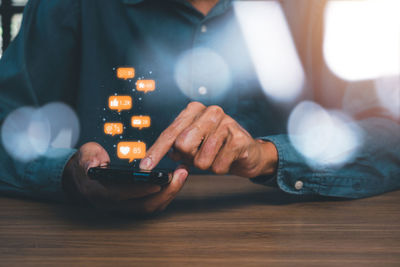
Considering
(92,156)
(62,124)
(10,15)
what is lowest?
(62,124)

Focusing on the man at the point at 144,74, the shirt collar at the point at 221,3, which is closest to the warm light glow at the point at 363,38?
the man at the point at 144,74

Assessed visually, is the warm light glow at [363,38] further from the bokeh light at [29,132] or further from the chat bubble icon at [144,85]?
the bokeh light at [29,132]

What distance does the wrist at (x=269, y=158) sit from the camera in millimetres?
634

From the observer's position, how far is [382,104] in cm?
85

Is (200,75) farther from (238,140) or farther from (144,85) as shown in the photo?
(238,140)

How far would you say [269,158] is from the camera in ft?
2.11

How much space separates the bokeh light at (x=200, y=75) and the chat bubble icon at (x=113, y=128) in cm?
35

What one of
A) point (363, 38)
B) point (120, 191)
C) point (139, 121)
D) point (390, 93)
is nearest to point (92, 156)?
point (120, 191)

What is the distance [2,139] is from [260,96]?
72 cm

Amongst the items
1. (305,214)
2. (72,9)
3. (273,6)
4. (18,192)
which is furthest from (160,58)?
(305,214)

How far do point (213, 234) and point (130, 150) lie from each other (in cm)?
32

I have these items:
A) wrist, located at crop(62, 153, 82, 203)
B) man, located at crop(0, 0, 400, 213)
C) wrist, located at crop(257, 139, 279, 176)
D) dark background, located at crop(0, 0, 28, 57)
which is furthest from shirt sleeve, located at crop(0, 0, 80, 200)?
dark background, located at crop(0, 0, 28, 57)

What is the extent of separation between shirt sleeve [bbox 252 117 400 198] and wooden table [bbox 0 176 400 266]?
0.03 meters

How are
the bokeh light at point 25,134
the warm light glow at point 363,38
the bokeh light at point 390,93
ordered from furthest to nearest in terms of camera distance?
the warm light glow at point 363,38 < the bokeh light at point 390,93 < the bokeh light at point 25,134
